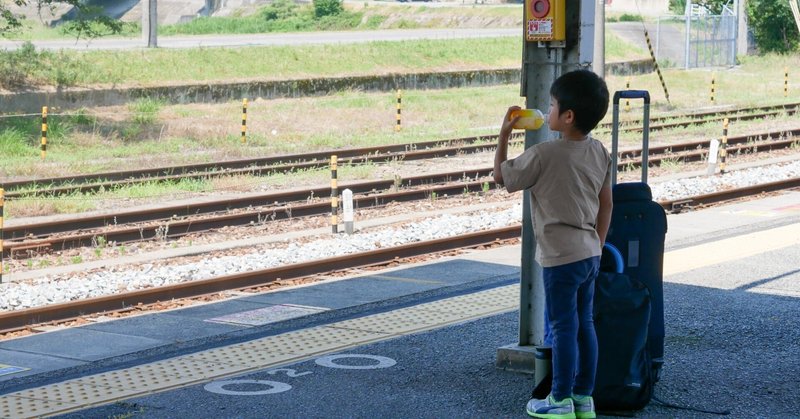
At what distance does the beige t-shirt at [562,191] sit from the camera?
5688 mm

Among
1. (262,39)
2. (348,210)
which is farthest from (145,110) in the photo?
(262,39)

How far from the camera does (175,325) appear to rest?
902cm

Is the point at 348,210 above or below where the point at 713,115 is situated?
below

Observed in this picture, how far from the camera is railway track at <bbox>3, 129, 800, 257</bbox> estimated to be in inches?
542

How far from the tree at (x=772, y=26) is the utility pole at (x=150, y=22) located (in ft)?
94.1

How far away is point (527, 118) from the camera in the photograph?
598 centimetres

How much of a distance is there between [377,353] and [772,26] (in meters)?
49.6

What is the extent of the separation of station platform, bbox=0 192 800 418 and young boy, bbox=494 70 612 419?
0.80 metres

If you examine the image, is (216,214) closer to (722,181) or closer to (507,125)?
(722,181)

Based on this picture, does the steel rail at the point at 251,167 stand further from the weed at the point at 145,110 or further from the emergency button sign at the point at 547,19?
the emergency button sign at the point at 547,19

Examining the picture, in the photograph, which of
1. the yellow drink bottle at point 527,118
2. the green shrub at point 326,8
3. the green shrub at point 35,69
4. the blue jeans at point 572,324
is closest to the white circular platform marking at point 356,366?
the blue jeans at point 572,324

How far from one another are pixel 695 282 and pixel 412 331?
9.95 feet

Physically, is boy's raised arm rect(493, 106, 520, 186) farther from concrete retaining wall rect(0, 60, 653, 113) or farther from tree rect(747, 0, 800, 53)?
tree rect(747, 0, 800, 53)

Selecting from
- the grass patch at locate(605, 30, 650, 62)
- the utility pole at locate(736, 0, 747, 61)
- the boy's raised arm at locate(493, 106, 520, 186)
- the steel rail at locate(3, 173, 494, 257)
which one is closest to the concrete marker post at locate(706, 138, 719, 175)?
the steel rail at locate(3, 173, 494, 257)
